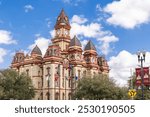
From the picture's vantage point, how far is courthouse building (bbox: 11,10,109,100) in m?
80.5

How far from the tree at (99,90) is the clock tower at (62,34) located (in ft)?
122

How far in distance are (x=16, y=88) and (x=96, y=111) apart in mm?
51023

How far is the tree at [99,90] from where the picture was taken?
52.3 meters

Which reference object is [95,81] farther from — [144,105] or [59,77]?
Answer: [144,105]

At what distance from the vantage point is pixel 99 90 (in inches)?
2074

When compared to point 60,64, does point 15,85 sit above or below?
below

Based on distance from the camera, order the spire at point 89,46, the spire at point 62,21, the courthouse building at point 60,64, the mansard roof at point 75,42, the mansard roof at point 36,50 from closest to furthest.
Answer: the courthouse building at point 60,64 → the mansard roof at point 36,50 → the mansard roof at point 75,42 → the spire at point 62,21 → the spire at point 89,46

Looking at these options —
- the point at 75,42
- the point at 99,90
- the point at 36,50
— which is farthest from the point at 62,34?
the point at 99,90

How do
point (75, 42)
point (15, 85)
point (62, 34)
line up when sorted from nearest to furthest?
point (15, 85)
point (75, 42)
point (62, 34)

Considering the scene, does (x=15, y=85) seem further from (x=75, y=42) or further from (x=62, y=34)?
(x=62, y=34)

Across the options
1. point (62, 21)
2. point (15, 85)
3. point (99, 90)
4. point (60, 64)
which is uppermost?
point (62, 21)

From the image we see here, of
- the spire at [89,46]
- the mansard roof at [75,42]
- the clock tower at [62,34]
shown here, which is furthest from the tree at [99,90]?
the spire at [89,46]

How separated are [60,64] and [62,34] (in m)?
13.4

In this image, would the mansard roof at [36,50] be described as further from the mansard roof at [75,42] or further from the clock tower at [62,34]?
the mansard roof at [75,42]
